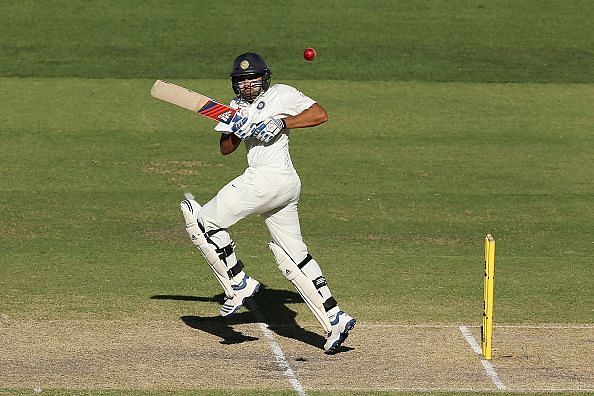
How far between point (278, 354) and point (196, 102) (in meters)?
2.21

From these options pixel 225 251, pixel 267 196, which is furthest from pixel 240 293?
pixel 267 196

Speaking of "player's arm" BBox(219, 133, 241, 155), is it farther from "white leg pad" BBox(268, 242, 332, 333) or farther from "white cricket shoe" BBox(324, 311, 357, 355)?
"white cricket shoe" BBox(324, 311, 357, 355)

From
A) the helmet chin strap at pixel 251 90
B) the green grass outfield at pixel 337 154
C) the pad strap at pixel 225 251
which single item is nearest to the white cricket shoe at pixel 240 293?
the pad strap at pixel 225 251

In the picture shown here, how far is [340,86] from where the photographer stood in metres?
22.7

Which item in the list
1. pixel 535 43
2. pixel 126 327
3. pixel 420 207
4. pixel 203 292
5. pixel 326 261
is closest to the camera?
pixel 126 327

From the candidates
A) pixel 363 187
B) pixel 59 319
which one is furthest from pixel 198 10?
pixel 59 319

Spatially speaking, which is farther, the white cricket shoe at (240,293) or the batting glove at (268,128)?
the white cricket shoe at (240,293)

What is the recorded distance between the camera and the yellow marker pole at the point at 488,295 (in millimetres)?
9453

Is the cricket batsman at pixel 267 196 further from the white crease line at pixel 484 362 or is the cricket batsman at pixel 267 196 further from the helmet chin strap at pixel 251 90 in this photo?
the white crease line at pixel 484 362

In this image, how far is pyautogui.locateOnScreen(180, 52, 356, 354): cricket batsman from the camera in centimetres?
998

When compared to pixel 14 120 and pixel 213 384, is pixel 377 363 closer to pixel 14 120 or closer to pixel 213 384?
pixel 213 384

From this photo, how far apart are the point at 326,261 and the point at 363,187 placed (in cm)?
392

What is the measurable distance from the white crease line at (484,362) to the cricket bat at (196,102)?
9.07ft

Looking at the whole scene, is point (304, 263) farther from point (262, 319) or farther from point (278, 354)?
point (262, 319)
